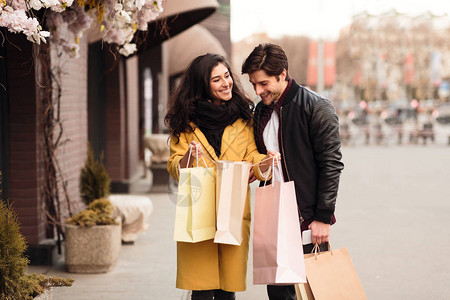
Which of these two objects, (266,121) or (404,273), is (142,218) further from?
(266,121)

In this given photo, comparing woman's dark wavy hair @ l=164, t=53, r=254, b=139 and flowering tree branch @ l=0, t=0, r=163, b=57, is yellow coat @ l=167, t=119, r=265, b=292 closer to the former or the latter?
woman's dark wavy hair @ l=164, t=53, r=254, b=139

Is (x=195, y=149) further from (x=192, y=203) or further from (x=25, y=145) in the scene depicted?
(x=25, y=145)

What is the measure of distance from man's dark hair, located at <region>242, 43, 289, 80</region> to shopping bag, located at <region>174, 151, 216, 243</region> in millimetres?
632

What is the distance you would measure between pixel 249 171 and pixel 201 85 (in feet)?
1.96

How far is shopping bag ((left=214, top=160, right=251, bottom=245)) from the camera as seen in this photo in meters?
3.97

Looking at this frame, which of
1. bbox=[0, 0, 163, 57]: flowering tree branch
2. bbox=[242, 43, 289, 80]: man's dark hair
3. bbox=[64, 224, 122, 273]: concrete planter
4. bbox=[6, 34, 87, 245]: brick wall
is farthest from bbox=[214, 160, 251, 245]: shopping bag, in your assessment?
bbox=[6, 34, 87, 245]: brick wall

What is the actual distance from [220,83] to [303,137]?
0.57 meters

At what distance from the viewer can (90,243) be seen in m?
7.13

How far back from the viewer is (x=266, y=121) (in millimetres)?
4250

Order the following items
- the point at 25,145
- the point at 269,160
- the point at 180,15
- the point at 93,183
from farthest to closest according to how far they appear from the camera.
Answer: the point at 180,15
the point at 93,183
the point at 25,145
the point at 269,160

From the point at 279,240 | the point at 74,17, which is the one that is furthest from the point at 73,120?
the point at 279,240

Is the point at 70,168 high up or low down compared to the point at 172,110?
down

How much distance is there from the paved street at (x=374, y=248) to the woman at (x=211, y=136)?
7.02ft

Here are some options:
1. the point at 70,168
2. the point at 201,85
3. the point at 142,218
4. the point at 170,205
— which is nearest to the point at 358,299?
the point at 201,85
